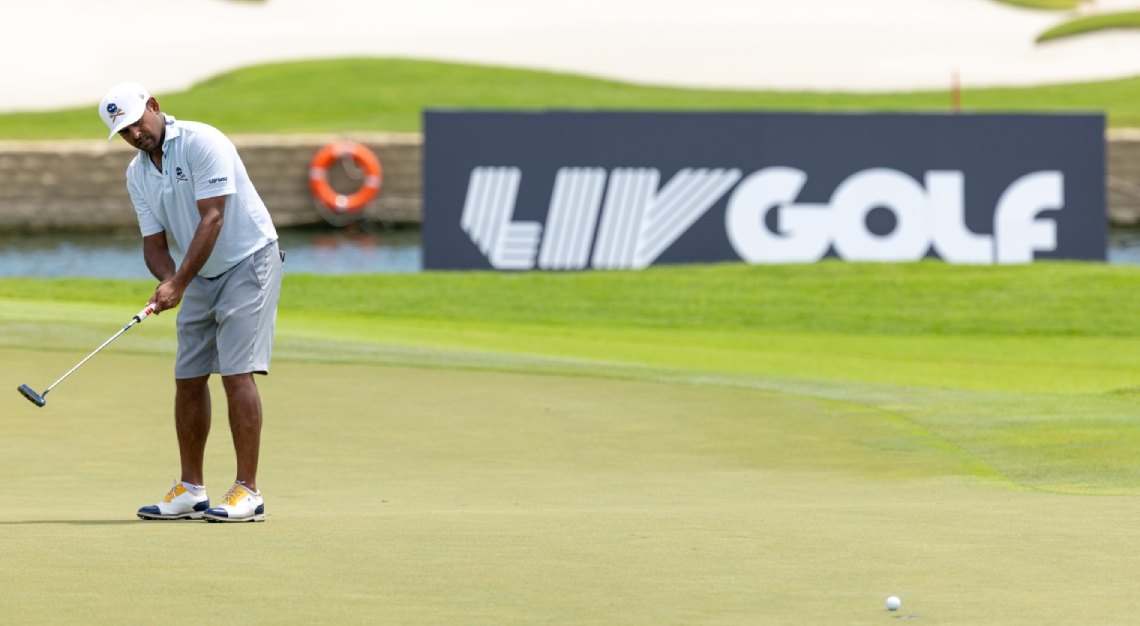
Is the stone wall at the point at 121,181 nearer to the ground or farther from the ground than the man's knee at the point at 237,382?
nearer to the ground

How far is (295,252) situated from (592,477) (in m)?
21.2

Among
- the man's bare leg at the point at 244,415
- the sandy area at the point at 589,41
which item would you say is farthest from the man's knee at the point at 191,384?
the sandy area at the point at 589,41

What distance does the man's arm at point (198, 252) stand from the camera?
606 centimetres

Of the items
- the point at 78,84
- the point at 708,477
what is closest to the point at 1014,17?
the point at 78,84

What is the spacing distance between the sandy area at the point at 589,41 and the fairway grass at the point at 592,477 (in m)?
34.7

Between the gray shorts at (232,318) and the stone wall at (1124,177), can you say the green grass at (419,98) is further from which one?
the gray shorts at (232,318)

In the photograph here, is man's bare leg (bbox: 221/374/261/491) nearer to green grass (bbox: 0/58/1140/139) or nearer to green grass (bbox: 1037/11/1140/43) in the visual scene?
green grass (bbox: 0/58/1140/139)

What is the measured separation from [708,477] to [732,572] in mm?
2738

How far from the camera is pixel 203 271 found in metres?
6.28

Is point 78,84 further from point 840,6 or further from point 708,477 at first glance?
point 708,477

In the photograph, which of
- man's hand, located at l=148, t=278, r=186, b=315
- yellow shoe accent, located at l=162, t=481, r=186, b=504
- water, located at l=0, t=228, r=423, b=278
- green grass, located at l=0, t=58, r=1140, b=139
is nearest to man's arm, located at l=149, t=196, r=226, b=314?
man's hand, located at l=148, t=278, r=186, b=315

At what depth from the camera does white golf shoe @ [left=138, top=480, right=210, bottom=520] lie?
19.8 ft

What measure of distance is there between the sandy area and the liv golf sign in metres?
27.5

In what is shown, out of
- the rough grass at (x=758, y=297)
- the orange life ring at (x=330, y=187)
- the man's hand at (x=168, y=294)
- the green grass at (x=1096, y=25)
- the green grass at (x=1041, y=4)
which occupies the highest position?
the man's hand at (x=168, y=294)
